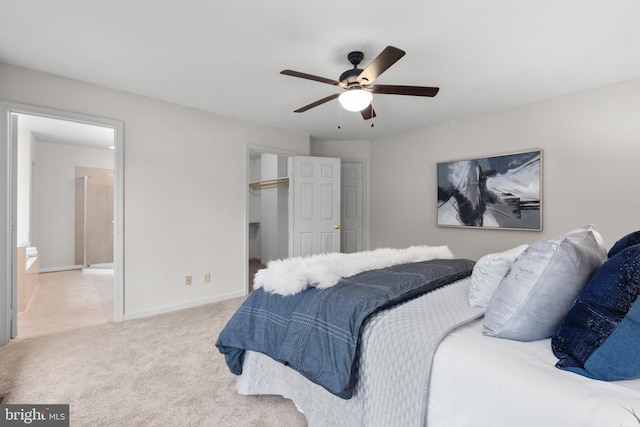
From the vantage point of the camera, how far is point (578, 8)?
190cm

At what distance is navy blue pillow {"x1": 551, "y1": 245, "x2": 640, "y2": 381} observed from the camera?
82 centimetres

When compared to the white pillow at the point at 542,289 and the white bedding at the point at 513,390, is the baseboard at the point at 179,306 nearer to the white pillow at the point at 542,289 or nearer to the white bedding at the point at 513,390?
the white bedding at the point at 513,390

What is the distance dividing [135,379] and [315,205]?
3.13 m

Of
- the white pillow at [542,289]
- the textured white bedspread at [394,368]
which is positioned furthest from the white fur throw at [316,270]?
the white pillow at [542,289]

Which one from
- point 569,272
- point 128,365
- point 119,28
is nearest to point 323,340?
point 569,272

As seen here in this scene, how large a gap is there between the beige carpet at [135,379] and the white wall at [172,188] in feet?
2.26

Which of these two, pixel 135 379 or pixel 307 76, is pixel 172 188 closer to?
pixel 135 379

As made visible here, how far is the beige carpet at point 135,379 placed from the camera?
1.69 meters

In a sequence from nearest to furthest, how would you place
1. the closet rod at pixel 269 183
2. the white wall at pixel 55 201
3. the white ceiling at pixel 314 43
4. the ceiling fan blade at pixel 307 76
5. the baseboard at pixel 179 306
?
1. the white ceiling at pixel 314 43
2. the ceiling fan blade at pixel 307 76
3. the baseboard at pixel 179 306
4. the white wall at pixel 55 201
5. the closet rod at pixel 269 183

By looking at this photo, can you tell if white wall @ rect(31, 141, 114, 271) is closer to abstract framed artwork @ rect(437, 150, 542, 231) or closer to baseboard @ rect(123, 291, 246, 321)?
baseboard @ rect(123, 291, 246, 321)

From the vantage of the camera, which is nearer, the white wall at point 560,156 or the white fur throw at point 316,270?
the white fur throw at point 316,270

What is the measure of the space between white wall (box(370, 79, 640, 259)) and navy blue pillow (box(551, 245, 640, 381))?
110 inches

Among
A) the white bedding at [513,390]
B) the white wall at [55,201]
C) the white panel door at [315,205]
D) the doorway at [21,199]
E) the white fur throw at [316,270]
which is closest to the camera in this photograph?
the white bedding at [513,390]

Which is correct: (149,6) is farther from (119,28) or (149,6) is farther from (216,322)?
(216,322)
